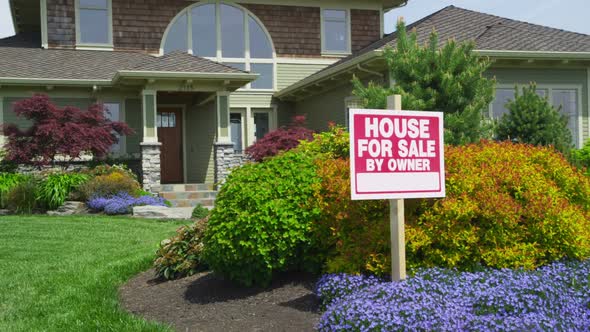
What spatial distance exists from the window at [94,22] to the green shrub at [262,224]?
1507cm

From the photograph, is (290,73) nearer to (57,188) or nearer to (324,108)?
(324,108)

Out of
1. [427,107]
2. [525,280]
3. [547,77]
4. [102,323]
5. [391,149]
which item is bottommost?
[102,323]

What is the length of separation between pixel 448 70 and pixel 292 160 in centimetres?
596

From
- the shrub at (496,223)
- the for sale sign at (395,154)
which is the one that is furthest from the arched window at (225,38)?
the for sale sign at (395,154)

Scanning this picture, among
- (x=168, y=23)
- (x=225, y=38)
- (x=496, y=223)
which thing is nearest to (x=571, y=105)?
(x=225, y=38)

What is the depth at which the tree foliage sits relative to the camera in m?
10.8

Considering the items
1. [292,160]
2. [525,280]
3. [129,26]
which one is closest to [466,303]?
[525,280]

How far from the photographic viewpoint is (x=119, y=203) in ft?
46.0

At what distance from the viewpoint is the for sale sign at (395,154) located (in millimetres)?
4582

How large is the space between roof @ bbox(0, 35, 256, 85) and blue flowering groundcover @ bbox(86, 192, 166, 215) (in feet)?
10.5

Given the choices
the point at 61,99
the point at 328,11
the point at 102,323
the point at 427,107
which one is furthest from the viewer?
the point at 328,11

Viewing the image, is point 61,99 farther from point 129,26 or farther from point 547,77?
point 547,77

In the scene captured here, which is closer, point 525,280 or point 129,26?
point 525,280

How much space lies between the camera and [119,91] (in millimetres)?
18312
